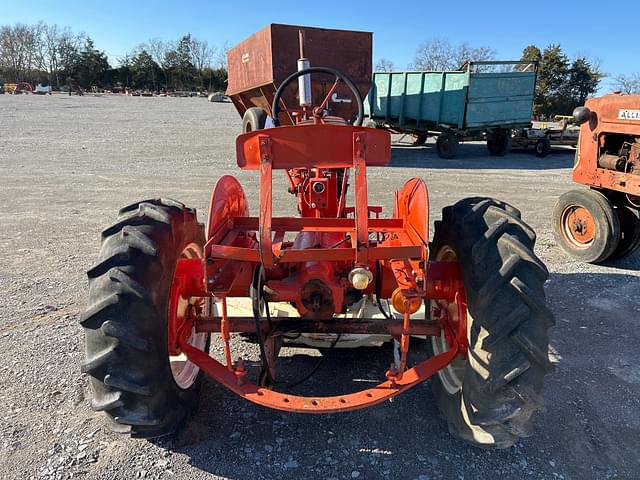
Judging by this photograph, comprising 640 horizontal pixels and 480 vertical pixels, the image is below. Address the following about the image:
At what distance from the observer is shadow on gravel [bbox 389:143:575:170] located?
1326 centimetres

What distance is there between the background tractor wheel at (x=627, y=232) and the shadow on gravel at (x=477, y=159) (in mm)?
7586

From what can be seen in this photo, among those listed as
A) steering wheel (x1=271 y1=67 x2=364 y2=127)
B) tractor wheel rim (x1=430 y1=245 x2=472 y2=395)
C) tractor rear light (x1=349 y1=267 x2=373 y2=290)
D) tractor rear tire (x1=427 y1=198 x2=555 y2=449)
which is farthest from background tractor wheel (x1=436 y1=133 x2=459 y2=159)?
tractor rear light (x1=349 y1=267 x2=373 y2=290)

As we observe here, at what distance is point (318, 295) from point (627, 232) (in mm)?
4532

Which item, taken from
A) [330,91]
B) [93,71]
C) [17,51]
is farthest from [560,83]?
[17,51]

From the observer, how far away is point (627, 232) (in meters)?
5.36

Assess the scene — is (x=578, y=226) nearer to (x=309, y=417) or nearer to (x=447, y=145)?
(x=309, y=417)

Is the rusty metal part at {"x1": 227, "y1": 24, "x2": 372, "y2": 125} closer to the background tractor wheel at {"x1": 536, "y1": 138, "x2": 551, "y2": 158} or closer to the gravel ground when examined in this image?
the gravel ground

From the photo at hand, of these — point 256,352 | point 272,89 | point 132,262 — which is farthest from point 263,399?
point 272,89

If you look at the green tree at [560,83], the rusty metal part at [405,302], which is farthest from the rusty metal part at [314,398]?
the green tree at [560,83]

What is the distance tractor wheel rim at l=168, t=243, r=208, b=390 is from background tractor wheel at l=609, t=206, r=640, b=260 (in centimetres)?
475

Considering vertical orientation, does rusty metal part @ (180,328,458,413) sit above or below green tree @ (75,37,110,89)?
below

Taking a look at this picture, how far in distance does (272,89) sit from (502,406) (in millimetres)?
9477

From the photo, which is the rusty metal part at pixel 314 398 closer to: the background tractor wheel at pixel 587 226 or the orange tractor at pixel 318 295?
the orange tractor at pixel 318 295

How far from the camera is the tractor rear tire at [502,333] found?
6.91 ft
